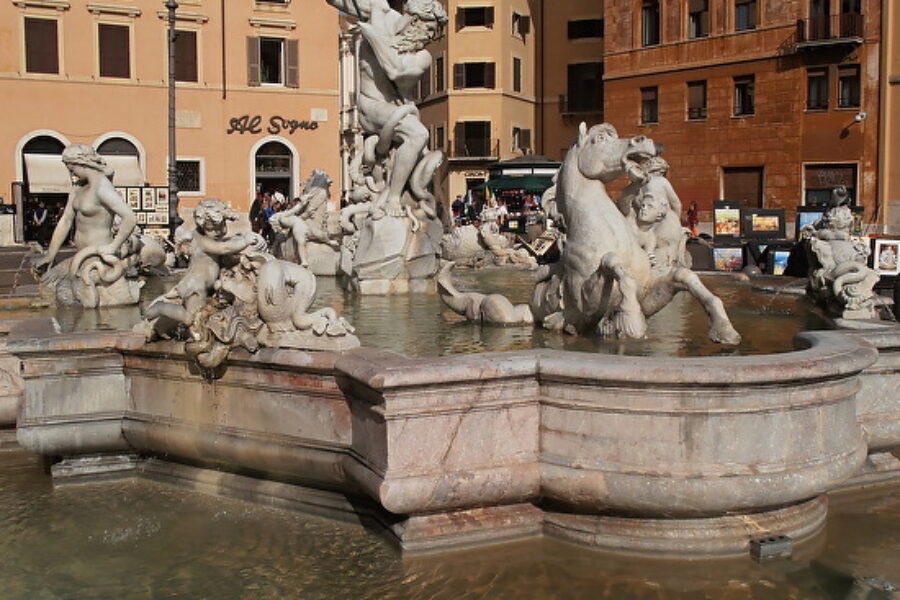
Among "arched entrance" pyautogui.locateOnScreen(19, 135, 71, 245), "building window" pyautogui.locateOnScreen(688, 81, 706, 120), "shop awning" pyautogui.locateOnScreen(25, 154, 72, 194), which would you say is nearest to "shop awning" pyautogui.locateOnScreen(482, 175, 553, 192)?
"building window" pyautogui.locateOnScreen(688, 81, 706, 120)

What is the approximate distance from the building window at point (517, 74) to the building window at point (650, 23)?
10134mm

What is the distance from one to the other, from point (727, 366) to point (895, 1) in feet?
108

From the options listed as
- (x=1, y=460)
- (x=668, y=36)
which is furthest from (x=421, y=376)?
(x=668, y=36)

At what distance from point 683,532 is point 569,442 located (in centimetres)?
61

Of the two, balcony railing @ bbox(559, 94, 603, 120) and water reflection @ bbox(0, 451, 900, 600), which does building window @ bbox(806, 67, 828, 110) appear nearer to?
balcony railing @ bbox(559, 94, 603, 120)

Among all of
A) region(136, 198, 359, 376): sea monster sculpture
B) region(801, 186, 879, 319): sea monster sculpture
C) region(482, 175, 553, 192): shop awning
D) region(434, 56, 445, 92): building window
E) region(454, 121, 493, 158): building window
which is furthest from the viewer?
region(434, 56, 445, 92): building window

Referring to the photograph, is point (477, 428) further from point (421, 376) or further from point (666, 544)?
point (666, 544)

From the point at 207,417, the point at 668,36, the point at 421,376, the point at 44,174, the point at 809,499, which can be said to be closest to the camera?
the point at 421,376

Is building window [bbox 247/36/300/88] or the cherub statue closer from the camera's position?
the cherub statue

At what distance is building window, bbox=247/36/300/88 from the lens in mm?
36469

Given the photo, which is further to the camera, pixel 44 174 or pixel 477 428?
pixel 44 174

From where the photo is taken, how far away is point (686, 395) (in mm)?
4320

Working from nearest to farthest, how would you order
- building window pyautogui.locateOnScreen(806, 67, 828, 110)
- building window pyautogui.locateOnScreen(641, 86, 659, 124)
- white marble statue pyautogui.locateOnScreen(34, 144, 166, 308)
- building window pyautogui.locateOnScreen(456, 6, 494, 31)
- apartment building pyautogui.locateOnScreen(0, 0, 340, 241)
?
white marble statue pyautogui.locateOnScreen(34, 144, 166, 308) → apartment building pyautogui.locateOnScreen(0, 0, 340, 241) → building window pyautogui.locateOnScreen(806, 67, 828, 110) → building window pyautogui.locateOnScreen(641, 86, 659, 124) → building window pyautogui.locateOnScreen(456, 6, 494, 31)

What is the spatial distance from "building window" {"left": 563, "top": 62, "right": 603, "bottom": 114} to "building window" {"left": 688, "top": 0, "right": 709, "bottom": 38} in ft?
35.1
